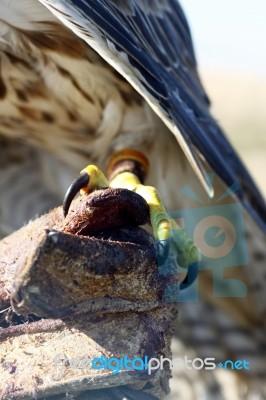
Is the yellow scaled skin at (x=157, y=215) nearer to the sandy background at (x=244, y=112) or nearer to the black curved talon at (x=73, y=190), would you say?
the black curved talon at (x=73, y=190)

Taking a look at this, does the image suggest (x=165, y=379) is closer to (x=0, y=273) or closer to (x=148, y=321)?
(x=148, y=321)

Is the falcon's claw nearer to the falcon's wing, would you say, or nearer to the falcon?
the falcon

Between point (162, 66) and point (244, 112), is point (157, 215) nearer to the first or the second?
point (162, 66)

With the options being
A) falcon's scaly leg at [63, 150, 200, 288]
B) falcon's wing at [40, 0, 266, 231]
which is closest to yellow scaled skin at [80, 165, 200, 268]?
falcon's scaly leg at [63, 150, 200, 288]

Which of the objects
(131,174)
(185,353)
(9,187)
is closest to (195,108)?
(131,174)

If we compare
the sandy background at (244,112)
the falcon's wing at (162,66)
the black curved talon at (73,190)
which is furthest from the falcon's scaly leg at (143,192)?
the sandy background at (244,112)

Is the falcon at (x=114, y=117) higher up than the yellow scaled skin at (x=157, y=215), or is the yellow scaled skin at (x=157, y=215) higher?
the falcon at (x=114, y=117)

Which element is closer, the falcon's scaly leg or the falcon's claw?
the falcon's claw

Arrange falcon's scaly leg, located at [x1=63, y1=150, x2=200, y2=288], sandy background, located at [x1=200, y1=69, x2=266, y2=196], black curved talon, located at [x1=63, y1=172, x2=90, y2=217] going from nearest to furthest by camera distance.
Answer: black curved talon, located at [x1=63, y1=172, x2=90, y2=217] < falcon's scaly leg, located at [x1=63, y1=150, x2=200, y2=288] < sandy background, located at [x1=200, y1=69, x2=266, y2=196]
